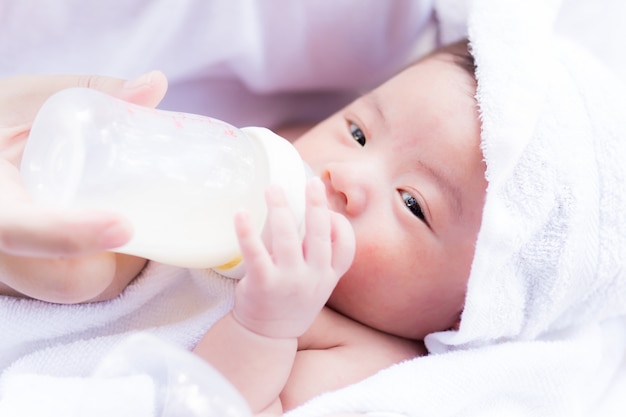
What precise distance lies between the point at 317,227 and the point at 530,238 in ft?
1.35

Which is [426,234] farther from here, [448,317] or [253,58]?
[253,58]

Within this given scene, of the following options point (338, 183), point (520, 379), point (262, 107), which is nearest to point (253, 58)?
point (262, 107)

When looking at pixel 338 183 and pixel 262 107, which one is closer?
pixel 338 183

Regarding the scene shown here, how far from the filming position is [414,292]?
1193 millimetres

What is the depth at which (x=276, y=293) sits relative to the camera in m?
0.92

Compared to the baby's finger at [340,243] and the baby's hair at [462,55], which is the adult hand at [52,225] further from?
the baby's hair at [462,55]

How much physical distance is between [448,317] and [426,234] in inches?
Result: 6.7

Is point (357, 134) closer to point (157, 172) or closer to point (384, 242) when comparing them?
point (384, 242)

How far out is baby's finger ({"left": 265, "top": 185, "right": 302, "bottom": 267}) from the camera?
888mm

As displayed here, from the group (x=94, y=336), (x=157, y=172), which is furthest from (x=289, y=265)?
(x=94, y=336)

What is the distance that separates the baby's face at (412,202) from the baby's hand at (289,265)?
178mm

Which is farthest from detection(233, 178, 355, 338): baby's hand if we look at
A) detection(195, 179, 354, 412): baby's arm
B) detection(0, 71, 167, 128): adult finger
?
detection(0, 71, 167, 128): adult finger

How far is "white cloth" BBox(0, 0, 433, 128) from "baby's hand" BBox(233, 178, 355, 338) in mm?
623

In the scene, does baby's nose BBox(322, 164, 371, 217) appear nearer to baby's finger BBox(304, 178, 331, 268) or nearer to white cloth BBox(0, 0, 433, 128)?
baby's finger BBox(304, 178, 331, 268)
